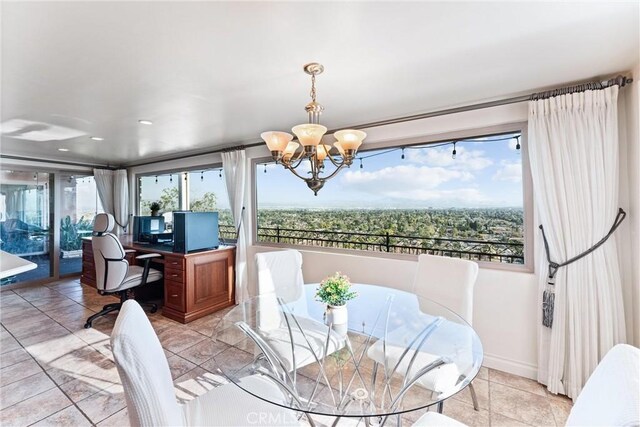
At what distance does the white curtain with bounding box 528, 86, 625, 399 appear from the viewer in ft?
6.13

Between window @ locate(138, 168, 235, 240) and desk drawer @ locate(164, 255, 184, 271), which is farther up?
window @ locate(138, 168, 235, 240)

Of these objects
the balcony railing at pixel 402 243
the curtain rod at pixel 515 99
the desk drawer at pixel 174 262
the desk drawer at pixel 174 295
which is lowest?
the desk drawer at pixel 174 295

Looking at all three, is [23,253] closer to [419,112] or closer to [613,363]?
[419,112]

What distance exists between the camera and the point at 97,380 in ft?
7.16

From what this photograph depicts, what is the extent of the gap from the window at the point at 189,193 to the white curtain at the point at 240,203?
351 millimetres

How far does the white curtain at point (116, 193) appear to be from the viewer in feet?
18.1

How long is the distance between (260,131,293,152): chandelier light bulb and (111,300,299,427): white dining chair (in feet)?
3.67

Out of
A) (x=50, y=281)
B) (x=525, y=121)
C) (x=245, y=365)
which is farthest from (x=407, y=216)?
(x=50, y=281)

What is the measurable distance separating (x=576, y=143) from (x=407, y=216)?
4.77ft

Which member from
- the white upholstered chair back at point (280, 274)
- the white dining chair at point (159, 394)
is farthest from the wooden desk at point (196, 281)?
the white dining chair at point (159, 394)

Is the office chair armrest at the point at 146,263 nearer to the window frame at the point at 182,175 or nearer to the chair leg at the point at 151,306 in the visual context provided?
the chair leg at the point at 151,306

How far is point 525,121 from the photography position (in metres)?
2.24

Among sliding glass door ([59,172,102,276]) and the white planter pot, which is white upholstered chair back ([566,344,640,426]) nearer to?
the white planter pot

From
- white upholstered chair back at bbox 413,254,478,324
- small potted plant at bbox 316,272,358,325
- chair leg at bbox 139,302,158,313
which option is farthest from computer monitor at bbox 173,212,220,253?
white upholstered chair back at bbox 413,254,478,324
